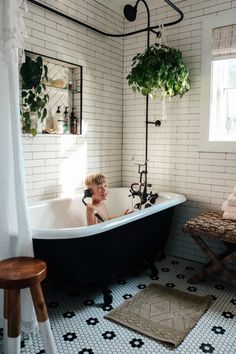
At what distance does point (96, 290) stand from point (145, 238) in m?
0.58

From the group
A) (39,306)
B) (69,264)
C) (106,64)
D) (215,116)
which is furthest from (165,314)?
(106,64)

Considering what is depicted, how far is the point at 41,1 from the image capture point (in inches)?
105

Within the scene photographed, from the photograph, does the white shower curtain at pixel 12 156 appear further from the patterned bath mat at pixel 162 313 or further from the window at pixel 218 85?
the window at pixel 218 85

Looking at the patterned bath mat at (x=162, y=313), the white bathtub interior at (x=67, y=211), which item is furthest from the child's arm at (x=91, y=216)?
the patterned bath mat at (x=162, y=313)

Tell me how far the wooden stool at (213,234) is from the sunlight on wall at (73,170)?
121 cm

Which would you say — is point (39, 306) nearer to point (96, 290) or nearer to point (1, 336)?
point (1, 336)

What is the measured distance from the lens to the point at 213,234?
96.7 inches

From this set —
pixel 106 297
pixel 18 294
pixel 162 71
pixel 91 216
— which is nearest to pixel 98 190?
pixel 91 216

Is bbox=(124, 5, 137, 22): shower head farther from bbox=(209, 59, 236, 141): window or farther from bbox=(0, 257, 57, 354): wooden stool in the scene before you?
bbox=(0, 257, 57, 354): wooden stool

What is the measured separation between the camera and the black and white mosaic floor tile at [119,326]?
1.83 metres

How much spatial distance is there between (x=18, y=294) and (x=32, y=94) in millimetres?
1676

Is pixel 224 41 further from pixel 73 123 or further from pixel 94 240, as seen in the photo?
pixel 94 240

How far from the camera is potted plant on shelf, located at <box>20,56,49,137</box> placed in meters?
2.51

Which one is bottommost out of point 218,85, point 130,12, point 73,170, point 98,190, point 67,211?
point 67,211
